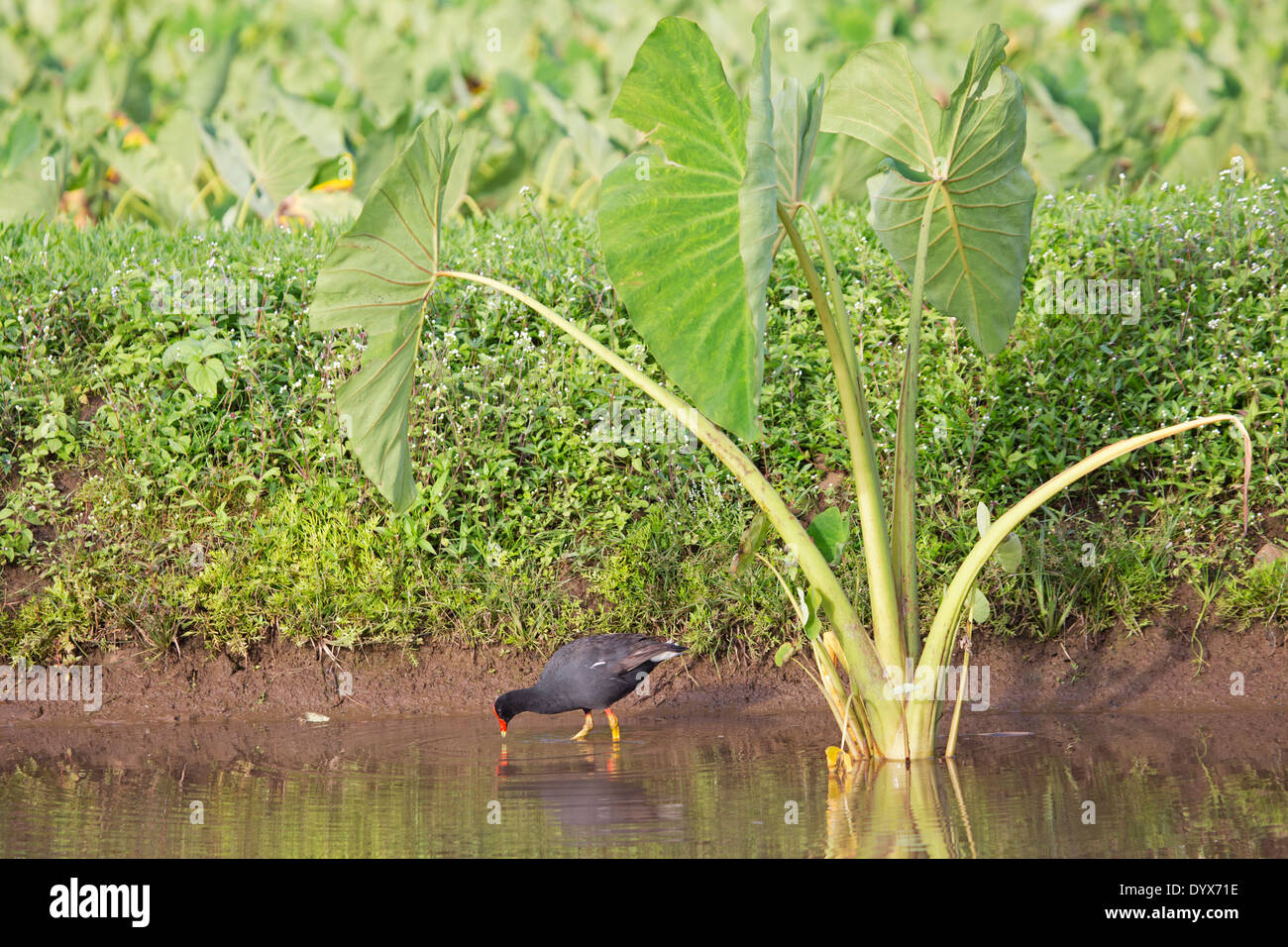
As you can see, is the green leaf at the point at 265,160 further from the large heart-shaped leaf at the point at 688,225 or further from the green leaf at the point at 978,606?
the green leaf at the point at 978,606

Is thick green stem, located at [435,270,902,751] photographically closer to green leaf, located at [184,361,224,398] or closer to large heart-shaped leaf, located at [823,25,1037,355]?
large heart-shaped leaf, located at [823,25,1037,355]

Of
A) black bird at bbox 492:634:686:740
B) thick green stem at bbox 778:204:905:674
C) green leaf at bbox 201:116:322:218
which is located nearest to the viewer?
thick green stem at bbox 778:204:905:674

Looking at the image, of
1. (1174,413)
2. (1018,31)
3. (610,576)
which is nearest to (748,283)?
(610,576)

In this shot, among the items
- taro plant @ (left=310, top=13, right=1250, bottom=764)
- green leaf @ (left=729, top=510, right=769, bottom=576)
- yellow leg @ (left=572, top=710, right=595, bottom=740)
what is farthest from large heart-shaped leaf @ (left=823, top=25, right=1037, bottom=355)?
yellow leg @ (left=572, top=710, right=595, bottom=740)

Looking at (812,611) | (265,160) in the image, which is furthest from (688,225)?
(265,160)

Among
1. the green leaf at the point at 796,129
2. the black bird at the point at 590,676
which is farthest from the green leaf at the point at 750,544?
the green leaf at the point at 796,129

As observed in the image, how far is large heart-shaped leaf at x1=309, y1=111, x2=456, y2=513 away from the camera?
353 centimetres

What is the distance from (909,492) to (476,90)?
287 inches

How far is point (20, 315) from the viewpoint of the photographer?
542cm

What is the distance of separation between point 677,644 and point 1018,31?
9.03 metres

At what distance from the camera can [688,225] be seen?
11.2ft

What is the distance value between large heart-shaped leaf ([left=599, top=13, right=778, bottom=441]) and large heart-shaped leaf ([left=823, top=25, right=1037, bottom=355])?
2.15ft

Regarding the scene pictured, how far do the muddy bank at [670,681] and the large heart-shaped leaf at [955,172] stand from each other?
4.10 ft

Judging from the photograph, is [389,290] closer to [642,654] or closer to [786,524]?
[786,524]
